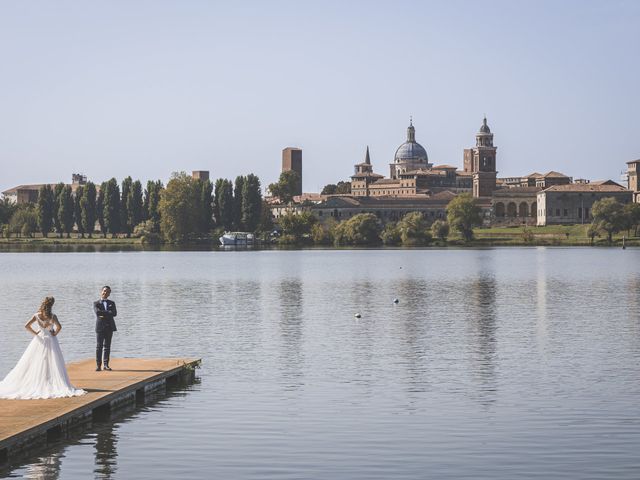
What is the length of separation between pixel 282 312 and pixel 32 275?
42687 millimetres

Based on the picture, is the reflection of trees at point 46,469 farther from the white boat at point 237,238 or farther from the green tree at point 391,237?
the green tree at point 391,237

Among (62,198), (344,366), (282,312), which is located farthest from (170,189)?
(344,366)

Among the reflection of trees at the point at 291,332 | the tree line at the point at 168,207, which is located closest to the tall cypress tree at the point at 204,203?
the tree line at the point at 168,207

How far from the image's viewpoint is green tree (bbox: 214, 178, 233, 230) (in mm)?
175125

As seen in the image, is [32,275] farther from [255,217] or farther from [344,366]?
[255,217]

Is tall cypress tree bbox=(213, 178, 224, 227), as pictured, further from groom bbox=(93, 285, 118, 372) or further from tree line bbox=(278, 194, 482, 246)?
groom bbox=(93, 285, 118, 372)

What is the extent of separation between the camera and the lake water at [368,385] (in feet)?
66.6

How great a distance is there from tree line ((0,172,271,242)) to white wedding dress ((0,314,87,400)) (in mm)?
149541

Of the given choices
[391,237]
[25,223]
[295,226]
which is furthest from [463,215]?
[25,223]

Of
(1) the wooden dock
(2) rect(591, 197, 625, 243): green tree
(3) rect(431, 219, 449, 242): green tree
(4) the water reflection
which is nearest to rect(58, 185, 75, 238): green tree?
(3) rect(431, 219, 449, 242): green tree

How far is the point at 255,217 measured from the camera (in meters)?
178

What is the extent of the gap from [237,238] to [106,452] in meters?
155

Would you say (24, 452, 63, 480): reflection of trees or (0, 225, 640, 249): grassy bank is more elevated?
(0, 225, 640, 249): grassy bank

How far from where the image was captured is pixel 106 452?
2108 centimetres
